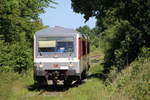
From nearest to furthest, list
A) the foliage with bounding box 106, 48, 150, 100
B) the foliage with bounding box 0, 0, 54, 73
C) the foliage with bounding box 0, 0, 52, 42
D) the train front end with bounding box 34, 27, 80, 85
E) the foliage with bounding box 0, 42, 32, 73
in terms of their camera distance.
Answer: the foliage with bounding box 106, 48, 150, 100
the train front end with bounding box 34, 27, 80, 85
the foliage with bounding box 0, 42, 32, 73
the foliage with bounding box 0, 0, 54, 73
the foliage with bounding box 0, 0, 52, 42

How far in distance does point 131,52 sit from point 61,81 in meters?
4.17

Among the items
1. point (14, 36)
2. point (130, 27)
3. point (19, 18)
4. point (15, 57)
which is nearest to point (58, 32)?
point (130, 27)

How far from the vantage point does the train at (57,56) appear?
18.0 m

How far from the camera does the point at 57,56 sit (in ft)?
59.6

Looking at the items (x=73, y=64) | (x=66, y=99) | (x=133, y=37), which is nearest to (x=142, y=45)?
(x=133, y=37)

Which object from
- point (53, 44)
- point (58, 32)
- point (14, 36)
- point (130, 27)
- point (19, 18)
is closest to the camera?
point (53, 44)

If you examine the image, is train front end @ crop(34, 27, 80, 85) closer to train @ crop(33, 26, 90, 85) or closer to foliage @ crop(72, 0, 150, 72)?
train @ crop(33, 26, 90, 85)

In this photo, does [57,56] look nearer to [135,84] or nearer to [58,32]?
[58,32]

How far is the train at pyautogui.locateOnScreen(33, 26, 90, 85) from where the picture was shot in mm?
18000

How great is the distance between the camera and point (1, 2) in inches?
909

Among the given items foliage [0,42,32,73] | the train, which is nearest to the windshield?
the train

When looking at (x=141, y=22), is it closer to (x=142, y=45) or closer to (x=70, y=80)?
(x=142, y=45)

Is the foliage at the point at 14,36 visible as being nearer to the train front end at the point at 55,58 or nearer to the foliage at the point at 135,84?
the train front end at the point at 55,58

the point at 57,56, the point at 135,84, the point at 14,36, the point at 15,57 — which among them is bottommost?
the point at 135,84
